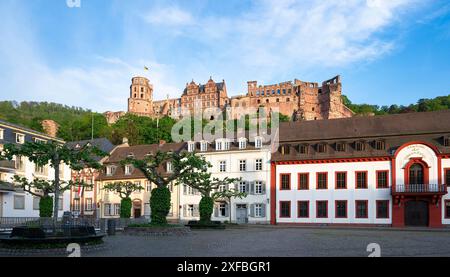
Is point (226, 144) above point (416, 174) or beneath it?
above

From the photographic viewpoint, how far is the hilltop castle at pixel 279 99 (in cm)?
14838

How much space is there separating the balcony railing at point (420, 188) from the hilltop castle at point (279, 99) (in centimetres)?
8610

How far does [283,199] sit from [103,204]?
A: 25704 millimetres

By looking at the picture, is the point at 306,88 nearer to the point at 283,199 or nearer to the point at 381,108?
the point at 381,108

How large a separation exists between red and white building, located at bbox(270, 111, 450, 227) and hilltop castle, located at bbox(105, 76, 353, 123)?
3161 inches

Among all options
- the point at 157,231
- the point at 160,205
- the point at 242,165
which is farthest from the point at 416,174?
the point at 157,231

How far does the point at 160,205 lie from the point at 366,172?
25314 millimetres

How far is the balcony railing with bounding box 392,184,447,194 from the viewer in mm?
44769

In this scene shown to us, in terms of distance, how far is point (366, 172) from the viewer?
4897cm

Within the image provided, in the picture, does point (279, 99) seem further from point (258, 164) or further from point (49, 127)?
point (258, 164)

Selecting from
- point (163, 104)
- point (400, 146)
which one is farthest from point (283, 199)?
point (163, 104)

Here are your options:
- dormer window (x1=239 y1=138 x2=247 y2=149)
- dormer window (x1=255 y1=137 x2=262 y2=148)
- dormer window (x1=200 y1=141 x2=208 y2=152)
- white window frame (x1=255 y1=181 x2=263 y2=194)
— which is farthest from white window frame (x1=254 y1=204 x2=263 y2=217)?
dormer window (x1=200 y1=141 x2=208 y2=152)

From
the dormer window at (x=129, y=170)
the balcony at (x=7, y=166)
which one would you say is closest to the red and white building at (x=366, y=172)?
the dormer window at (x=129, y=170)

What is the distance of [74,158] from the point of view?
24.0m
